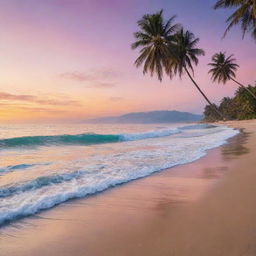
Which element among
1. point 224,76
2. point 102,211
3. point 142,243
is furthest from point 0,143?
point 224,76

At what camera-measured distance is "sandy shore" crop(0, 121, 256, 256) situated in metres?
2.56

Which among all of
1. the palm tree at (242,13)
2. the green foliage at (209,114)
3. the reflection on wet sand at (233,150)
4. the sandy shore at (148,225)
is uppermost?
the palm tree at (242,13)

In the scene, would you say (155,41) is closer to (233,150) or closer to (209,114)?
(233,150)

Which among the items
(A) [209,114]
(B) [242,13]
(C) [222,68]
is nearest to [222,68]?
(C) [222,68]

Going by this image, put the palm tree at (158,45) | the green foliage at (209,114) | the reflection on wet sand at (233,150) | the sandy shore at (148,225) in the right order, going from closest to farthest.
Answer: the sandy shore at (148,225), the reflection on wet sand at (233,150), the palm tree at (158,45), the green foliage at (209,114)

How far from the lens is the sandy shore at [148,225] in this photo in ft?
8.41

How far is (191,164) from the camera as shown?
7.62 metres

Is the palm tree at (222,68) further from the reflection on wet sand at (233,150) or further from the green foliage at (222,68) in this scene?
the reflection on wet sand at (233,150)

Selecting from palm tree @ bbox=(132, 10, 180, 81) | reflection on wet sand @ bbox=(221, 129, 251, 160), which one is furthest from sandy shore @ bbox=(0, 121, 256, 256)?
palm tree @ bbox=(132, 10, 180, 81)

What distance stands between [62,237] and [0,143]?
60.3 feet

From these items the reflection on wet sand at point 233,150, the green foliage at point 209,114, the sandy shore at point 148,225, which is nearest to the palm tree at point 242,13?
the reflection on wet sand at point 233,150

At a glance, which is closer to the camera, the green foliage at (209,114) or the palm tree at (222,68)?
the palm tree at (222,68)

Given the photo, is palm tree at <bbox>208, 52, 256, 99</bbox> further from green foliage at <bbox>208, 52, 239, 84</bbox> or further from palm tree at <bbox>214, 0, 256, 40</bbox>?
palm tree at <bbox>214, 0, 256, 40</bbox>

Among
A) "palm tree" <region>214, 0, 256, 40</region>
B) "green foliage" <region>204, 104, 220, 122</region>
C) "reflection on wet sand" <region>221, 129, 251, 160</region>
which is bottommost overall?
"reflection on wet sand" <region>221, 129, 251, 160</region>
